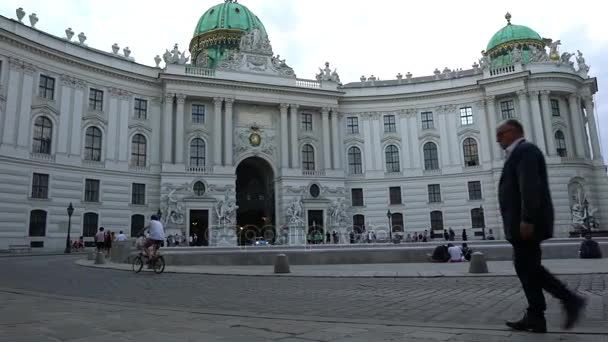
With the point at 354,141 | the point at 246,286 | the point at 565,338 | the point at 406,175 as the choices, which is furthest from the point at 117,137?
the point at 565,338

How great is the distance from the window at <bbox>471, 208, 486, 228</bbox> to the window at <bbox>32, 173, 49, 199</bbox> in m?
41.4

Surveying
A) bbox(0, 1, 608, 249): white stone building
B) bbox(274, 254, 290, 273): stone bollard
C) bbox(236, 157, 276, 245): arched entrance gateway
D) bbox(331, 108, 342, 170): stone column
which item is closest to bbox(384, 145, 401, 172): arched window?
bbox(0, 1, 608, 249): white stone building

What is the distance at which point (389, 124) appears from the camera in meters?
54.8

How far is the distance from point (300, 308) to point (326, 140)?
147ft

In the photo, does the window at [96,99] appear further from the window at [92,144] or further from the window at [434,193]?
the window at [434,193]

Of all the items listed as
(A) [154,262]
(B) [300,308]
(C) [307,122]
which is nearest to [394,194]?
(C) [307,122]

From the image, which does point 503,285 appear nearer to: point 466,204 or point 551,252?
point 551,252

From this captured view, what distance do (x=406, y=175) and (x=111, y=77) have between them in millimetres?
32874

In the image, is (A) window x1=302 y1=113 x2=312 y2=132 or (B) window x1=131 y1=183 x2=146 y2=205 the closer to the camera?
(B) window x1=131 y1=183 x2=146 y2=205

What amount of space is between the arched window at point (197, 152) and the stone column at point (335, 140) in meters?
14.6

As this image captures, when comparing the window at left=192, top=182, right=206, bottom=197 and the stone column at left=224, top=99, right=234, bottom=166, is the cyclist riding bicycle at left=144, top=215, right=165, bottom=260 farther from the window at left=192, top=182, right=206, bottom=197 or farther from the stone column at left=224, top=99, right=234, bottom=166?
the stone column at left=224, top=99, right=234, bottom=166

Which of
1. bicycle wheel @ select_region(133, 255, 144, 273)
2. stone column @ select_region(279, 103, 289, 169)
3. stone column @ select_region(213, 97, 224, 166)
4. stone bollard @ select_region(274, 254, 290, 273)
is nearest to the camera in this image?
stone bollard @ select_region(274, 254, 290, 273)

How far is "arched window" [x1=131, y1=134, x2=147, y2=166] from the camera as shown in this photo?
45.1 m

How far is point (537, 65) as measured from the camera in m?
50.7
